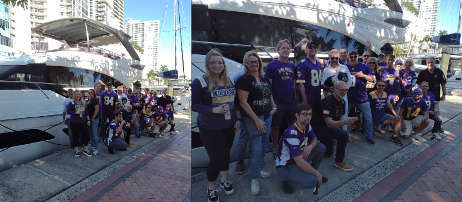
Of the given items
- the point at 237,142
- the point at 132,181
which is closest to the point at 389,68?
the point at 237,142

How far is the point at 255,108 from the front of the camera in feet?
7.10

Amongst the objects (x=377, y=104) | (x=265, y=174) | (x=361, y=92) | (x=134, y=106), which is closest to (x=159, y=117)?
(x=134, y=106)

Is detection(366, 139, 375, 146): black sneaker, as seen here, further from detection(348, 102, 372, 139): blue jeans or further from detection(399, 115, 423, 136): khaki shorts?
detection(399, 115, 423, 136): khaki shorts

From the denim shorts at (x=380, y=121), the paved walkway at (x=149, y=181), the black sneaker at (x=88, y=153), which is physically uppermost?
the denim shorts at (x=380, y=121)

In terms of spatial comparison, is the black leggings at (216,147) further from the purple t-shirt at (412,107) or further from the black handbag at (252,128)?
the purple t-shirt at (412,107)

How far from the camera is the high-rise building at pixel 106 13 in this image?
3.97 m

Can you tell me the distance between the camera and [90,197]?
3379mm

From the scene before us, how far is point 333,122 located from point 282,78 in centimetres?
81

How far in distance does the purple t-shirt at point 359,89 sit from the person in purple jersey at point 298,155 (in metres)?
1.24

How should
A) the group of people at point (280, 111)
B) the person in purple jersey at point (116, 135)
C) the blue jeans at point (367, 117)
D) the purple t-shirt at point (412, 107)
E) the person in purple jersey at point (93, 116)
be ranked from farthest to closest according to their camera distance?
the person in purple jersey at point (116, 135), the person in purple jersey at point (93, 116), the purple t-shirt at point (412, 107), the blue jeans at point (367, 117), the group of people at point (280, 111)

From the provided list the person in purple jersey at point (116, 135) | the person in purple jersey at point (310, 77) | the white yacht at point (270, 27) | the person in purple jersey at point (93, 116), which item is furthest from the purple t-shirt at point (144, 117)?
the person in purple jersey at point (310, 77)

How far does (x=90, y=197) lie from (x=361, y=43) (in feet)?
13.6

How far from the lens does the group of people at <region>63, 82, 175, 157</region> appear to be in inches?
192

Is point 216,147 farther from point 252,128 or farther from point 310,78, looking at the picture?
point 310,78
